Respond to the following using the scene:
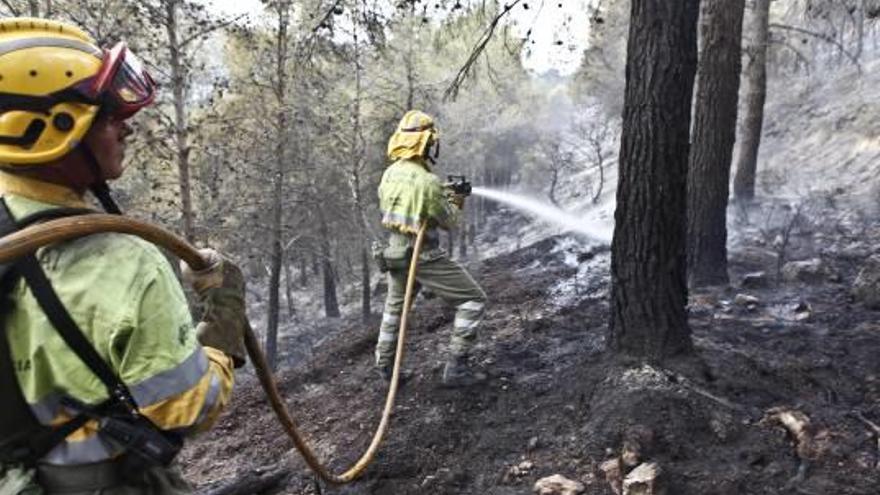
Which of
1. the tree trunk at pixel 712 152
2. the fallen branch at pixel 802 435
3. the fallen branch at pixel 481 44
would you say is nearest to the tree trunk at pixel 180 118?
the fallen branch at pixel 481 44

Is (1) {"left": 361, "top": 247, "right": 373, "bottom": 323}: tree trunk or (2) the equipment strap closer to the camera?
(2) the equipment strap

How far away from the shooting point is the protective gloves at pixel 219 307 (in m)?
2.22

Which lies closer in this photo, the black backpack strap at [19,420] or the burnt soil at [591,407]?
the black backpack strap at [19,420]

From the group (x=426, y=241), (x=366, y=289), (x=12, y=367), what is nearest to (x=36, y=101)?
(x=12, y=367)

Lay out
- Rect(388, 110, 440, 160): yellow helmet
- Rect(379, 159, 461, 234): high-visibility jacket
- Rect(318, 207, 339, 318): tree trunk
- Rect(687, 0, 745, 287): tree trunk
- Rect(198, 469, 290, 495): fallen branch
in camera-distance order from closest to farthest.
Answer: Rect(198, 469, 290, 495): fallen branch < Rect(379, 159, 461, 234): high-visibility jacket < Rect(388, 110, 440, 160): yellow helmet < Rect(687, 0, 745, 287): tree trunk < Rect(318, 207, 339, 318): tree trunk

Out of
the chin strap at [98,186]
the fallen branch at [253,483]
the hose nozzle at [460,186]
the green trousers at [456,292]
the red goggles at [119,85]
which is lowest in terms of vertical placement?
the fallen branch at [253,483]

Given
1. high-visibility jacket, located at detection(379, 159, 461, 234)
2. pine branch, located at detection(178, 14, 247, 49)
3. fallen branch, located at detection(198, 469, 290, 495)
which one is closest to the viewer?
fallen branch, located at detection(198, 469, 290, 495)

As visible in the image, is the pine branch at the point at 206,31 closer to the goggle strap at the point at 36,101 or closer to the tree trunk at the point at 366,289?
the tree trunk at the point at 366,289

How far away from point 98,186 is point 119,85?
307 mm

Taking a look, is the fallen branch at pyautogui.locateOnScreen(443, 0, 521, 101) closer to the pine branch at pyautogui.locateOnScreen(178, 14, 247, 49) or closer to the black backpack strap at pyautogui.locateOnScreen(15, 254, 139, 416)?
the black backpack strap at pyautogui.locateOnScreen(15, 254, 139, 416)

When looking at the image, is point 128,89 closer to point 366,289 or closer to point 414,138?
point 414,138

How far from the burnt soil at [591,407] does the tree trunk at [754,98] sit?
20.8 feet

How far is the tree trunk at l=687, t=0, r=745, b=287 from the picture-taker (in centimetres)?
728

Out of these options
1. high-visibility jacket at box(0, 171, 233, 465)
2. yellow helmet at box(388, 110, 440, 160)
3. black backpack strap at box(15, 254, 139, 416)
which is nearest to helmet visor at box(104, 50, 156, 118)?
high-visibility jacket at box(0, 171, 233, 465)
